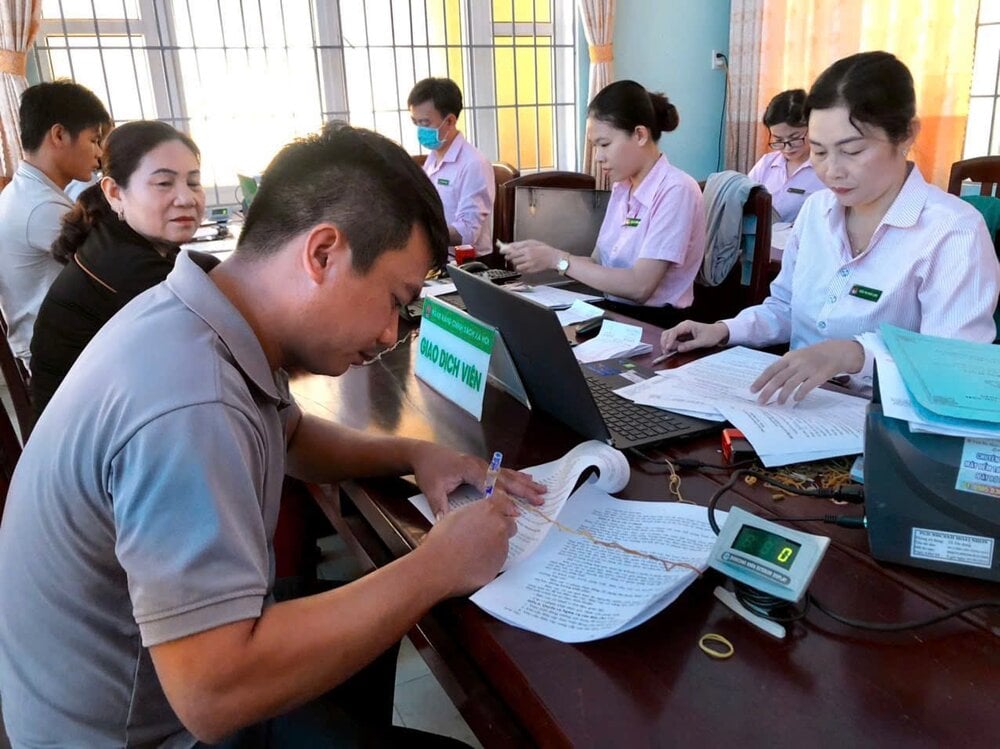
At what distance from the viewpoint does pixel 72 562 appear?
695mm

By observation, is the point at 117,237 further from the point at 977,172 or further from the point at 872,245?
the point at 977,172

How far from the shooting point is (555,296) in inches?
76.5

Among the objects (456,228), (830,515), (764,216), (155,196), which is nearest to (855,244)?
(764,216)

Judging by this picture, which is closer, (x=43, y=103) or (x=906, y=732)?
(x=906, y=732)

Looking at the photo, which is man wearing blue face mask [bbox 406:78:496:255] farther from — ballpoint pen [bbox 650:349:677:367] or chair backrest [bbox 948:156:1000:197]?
ballpoint pen [bbox 650:349:677:367]

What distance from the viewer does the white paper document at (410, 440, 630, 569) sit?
832 mm

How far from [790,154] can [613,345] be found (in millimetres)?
2812

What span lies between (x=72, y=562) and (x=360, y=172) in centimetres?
47

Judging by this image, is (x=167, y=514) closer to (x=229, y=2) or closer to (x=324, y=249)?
(x=324, y=249)

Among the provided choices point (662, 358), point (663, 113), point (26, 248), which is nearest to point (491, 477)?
point (662, 358)

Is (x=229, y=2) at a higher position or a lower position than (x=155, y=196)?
higher

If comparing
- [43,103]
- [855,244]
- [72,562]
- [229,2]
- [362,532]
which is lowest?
[362,532]

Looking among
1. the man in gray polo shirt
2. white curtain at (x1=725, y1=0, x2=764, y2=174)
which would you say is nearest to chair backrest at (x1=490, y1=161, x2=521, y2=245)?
white curtain at (x1=725, y1=0, x2=764, y2=174)

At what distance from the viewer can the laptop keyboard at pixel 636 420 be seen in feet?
3.52
